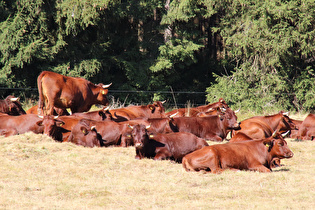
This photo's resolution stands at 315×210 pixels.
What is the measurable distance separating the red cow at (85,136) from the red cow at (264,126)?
13.7 ft

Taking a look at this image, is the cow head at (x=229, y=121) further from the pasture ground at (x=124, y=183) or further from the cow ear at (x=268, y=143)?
the cow ear at (x=268, y=143)

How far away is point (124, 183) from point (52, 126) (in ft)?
14.6

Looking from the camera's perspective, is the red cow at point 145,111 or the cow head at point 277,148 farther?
the red cow at point 145,111

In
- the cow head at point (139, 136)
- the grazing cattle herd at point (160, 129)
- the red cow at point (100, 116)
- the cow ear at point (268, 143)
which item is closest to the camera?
the grazing cattle herd at point (160, 129)

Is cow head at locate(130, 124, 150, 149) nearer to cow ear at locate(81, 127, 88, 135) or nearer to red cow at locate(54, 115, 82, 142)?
cow ear at locate(81, 127, 88, 135)

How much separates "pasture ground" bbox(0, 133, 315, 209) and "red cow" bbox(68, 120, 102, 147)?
1.94ft

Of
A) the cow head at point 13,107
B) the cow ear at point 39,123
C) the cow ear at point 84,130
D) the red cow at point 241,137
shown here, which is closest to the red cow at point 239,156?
the red cow at point 241,137

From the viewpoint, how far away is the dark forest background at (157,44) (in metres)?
22.2

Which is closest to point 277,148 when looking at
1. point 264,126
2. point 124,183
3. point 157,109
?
point 124,183

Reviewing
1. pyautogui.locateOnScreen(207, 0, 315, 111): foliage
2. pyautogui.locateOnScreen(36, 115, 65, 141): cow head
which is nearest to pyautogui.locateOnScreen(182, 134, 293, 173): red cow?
pyautogui.locateOnScreen(36, 115, 65, 141): cow head

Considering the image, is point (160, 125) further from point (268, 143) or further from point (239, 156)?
point (268, 143)

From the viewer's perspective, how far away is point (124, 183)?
28.1 feet

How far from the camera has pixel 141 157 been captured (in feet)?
34.5

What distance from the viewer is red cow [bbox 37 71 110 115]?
14250 mm
